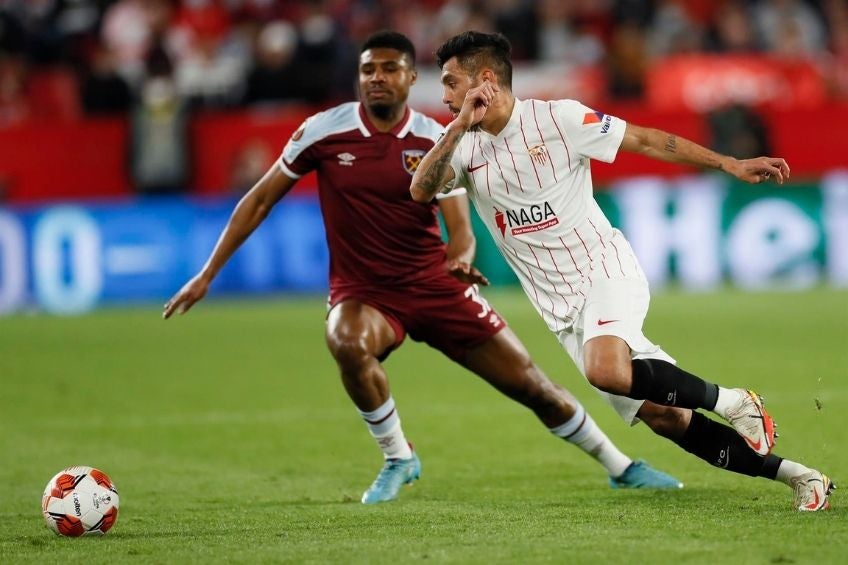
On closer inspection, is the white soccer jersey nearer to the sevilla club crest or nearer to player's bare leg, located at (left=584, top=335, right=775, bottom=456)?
player's bare leg, located at (left=584, top=335, right=775, bottom=456)

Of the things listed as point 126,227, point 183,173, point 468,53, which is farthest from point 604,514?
point 183,173

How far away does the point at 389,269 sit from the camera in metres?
7.17

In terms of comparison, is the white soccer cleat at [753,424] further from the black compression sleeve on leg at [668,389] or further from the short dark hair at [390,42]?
the short dark hair at [390,42]

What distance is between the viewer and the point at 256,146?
17.5 m

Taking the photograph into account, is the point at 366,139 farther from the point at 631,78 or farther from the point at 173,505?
the point at 631,78

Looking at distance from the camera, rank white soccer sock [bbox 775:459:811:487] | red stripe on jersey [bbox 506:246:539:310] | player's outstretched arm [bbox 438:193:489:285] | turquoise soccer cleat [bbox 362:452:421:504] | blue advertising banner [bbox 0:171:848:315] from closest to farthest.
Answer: white soccer sock [bbox 775:459:811:487], player's outstretched arm [bbox 438:193:489:285], red stripe on jersey [bbox 506:246:539:310], turquoise soccer cleat [bbox 362:452:421:504], blue advertising banner [bbox 0:171:848:315]

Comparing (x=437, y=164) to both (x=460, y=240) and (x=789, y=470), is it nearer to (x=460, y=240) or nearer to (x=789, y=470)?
(x=460, y=240)

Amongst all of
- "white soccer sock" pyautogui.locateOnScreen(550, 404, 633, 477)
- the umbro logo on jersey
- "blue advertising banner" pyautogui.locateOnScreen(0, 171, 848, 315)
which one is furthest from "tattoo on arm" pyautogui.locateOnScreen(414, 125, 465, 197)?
"blue advertising banner" pyautogui.locateOnScreen(0, 171, 848, 315)

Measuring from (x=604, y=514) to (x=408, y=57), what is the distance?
251cm

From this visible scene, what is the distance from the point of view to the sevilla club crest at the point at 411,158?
23.5 ft

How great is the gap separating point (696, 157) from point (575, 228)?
2.05 feet

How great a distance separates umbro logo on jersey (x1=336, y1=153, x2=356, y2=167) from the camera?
284 inches

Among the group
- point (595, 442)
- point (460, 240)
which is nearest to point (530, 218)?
point (460, 240)

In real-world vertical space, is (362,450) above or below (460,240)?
below
